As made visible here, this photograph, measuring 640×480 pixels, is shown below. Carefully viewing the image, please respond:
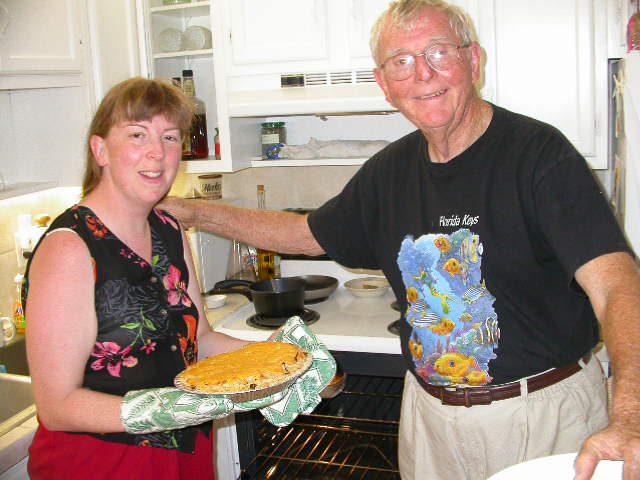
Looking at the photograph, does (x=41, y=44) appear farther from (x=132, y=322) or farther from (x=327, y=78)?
(x=132, y=322)

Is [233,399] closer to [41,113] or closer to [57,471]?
[57,471]

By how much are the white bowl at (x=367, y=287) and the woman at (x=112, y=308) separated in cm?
128

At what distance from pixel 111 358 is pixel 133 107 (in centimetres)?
49

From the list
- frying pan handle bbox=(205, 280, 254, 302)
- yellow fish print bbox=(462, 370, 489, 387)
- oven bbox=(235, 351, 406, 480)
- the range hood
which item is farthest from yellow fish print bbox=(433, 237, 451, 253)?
frying pan handle bbox=(205, 280, 254, 302)

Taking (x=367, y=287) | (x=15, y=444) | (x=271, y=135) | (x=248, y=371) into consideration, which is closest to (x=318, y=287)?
(x=367, y=287)

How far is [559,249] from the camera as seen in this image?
128 centimetres

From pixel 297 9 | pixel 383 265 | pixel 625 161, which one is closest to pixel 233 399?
pixel 383 265

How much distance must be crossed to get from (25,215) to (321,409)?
4.06 ft

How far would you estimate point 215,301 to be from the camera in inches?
107

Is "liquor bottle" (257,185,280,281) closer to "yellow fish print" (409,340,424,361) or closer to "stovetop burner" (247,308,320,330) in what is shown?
"stovetop burner" (247,308,320,330)

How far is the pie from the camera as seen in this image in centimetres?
130

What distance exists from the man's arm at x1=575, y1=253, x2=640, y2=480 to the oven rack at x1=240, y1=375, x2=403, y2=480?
3.90 ft

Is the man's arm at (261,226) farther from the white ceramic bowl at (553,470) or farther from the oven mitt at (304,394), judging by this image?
the white ceramic bowl at (553,470)

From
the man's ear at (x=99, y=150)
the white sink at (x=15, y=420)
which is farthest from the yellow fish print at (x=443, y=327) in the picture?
the white sink at (x=15, y=420)
